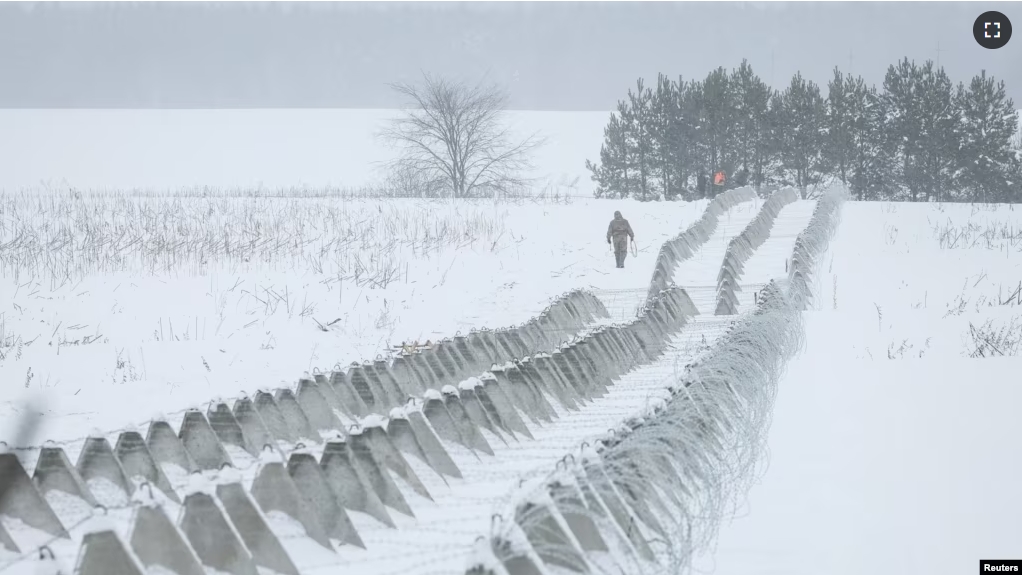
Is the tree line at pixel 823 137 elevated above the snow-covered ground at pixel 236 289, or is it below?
above

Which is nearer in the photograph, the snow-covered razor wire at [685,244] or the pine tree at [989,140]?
the snow-covered razor wire at [685,244]

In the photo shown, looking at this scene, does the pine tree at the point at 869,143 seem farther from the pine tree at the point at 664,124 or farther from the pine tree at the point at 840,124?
the pine tree at the point at 664,124

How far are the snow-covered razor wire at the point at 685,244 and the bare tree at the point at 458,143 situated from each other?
26896mm

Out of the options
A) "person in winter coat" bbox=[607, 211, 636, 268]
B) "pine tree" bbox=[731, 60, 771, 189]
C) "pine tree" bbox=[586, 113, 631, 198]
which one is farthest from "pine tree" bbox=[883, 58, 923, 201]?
"person in winter coat" bbox=[607, 211, 636, 268]

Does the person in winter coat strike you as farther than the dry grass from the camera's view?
Yes

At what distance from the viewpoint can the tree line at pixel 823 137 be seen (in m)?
64.0

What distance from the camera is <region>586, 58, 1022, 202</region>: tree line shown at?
64.0 metres

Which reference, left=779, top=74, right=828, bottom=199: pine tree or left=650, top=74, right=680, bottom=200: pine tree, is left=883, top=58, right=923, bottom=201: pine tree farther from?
left=650, top=74, right=680, bottom=200: pine tree

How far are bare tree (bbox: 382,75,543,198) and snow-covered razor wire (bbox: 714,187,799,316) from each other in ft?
80.8

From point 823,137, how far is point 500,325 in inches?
1998

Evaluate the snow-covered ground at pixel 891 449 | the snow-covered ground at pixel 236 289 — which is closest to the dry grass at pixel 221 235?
the snow-covered ground at pixel 236 289

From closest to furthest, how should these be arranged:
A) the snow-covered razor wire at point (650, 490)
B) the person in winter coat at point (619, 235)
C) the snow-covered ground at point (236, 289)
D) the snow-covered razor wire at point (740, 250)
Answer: the snow-covered razor wire at point (650, 490)
the snow-covered ground at point (236, 289)
the snow-covered razor wire at point (740, 250)
the person in winter coat at point (619, 235)

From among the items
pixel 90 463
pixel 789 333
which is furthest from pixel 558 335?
pixel 90 463

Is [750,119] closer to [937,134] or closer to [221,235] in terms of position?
[937,134]
